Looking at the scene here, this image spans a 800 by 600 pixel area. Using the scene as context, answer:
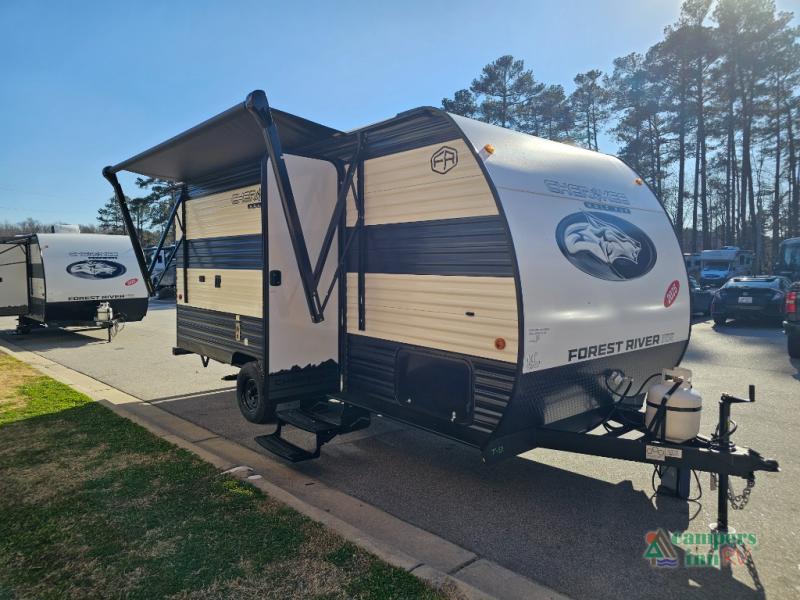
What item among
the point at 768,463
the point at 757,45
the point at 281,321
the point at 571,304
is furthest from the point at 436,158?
the point at 757,45

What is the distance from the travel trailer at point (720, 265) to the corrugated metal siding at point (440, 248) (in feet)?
86.5

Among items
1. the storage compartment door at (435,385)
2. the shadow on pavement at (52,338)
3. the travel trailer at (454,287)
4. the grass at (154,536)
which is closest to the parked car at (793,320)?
the travel trailer at (454,287)

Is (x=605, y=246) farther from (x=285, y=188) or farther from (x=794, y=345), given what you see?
(x=794, y=345)

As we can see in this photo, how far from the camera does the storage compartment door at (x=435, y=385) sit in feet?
13.2

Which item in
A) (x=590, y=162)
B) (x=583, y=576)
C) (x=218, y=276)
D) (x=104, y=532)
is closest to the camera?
(x=583, y=576)

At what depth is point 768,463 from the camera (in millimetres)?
3342

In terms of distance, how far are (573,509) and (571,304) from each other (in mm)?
1536

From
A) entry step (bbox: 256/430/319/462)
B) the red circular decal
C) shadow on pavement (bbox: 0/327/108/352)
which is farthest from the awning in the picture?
shadow on pavement (bbox: 0/327/108/352)

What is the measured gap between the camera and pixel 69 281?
12.7 meters

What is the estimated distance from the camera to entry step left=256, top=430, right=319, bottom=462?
4734 millimetres

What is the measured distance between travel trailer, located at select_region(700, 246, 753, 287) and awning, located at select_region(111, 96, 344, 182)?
2629 cm

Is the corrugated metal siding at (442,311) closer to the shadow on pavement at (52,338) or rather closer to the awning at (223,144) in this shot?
the awning at (223,144)

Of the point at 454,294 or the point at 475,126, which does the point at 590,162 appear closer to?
the point at 475,126

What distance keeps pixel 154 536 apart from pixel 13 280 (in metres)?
12.8
